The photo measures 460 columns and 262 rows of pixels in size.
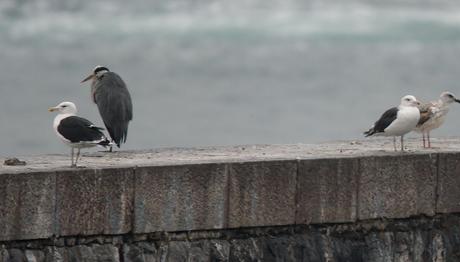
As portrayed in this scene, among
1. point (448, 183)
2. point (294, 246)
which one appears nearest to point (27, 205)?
point (294, 246)

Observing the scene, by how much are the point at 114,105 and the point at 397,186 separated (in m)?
3.66

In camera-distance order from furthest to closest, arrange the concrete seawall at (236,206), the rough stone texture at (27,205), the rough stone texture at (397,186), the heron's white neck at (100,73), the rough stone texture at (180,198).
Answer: the heron's white neck at (100,73) < the rough stone texture at (397,186) < the rough stone texture at (180,198) < the concrete seawall at (236,206) < the rough stone texture at (27,205)

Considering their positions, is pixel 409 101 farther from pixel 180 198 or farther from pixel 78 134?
pixel 78 134

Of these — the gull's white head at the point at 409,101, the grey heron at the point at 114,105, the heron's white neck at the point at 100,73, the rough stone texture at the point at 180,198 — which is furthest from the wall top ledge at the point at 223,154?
the heron's white neck at the point at 100,73

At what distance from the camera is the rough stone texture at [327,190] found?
11562 mm

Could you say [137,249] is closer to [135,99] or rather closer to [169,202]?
[169,202]

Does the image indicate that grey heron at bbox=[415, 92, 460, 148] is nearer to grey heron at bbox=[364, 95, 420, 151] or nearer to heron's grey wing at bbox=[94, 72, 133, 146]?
grey heron at bbox=[364, 95, 420, 151]

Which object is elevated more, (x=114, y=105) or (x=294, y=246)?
(x=114, y=105)

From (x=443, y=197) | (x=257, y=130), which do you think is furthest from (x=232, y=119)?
(x=443, y=197)

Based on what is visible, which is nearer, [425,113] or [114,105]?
[425,113]

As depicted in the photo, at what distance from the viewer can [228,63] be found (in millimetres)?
48812

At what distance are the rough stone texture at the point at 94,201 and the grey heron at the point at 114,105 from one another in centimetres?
322

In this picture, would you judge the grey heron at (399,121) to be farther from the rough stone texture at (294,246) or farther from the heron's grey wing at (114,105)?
the heron's grey wing at (114,105)

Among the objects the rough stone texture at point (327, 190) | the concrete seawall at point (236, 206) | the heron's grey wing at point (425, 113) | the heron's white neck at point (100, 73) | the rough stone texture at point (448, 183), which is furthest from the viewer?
the heron's white neck at point (100, 73)
